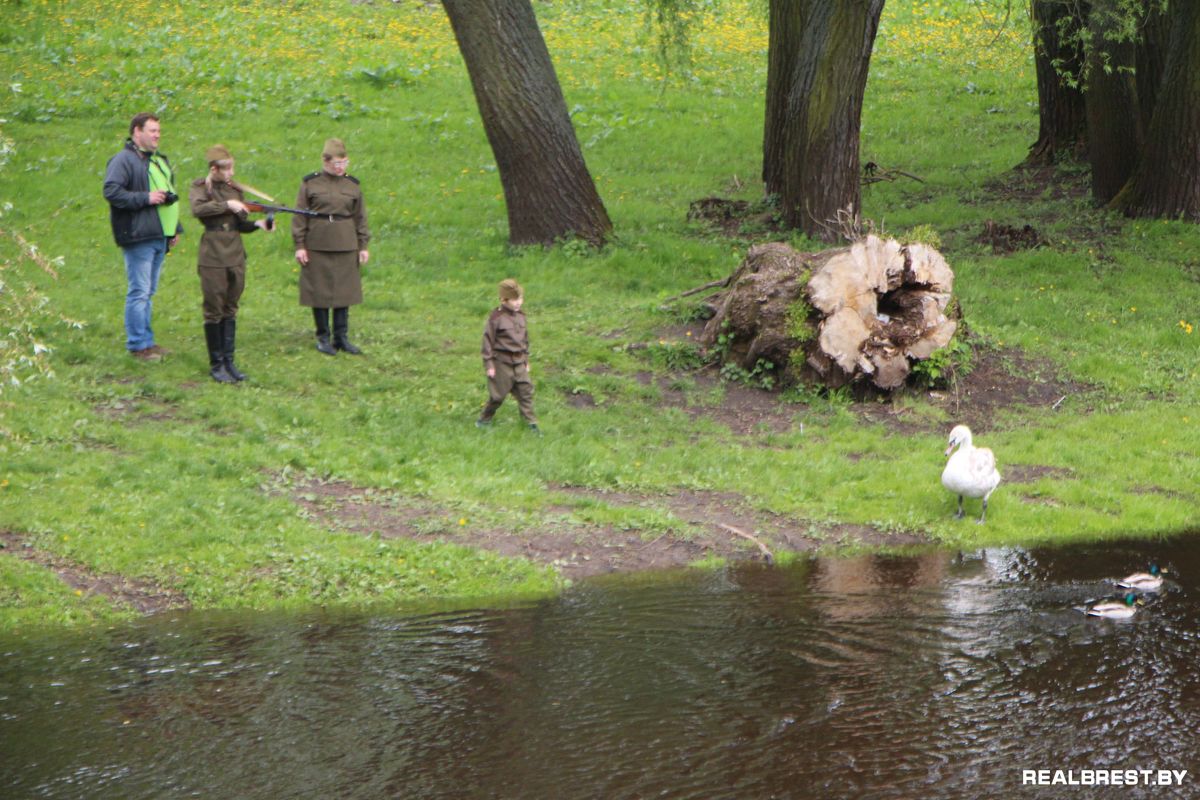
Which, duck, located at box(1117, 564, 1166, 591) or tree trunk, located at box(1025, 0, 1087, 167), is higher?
tree trunk, located at box(1025, 0, 1087, 167)

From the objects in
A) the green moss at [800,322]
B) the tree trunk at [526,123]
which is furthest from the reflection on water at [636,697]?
the tree trunk at [526,123]

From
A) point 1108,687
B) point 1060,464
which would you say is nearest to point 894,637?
point 1108,687

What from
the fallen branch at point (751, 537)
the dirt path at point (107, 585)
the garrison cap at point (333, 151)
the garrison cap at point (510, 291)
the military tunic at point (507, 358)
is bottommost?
the fallen branch at point (751, 537)

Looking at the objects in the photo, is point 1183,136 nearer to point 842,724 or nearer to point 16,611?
point 842,724

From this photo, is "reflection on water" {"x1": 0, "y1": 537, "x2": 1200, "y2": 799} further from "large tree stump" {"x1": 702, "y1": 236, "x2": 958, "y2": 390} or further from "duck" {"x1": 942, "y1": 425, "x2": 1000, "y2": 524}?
"large tree stump" {"x1": 702, "y1": 236, "x2": 958, "y2": 390}

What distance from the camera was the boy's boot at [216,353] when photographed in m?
11.8

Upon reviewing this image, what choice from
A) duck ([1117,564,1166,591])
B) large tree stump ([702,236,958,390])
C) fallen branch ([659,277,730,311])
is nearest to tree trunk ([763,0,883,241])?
fallen branch ([659,277,730,311])

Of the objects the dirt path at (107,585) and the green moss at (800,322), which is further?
the green moss at (800,322)

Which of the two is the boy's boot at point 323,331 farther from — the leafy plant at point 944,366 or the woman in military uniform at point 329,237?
the leafy plant at point 944,366

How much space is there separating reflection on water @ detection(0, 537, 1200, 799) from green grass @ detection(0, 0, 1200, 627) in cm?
82

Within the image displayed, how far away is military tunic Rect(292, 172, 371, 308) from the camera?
12656mm

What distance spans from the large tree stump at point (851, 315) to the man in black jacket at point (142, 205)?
5.60 m

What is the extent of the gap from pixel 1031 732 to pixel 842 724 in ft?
3.04

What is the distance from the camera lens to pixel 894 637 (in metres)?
7.39
